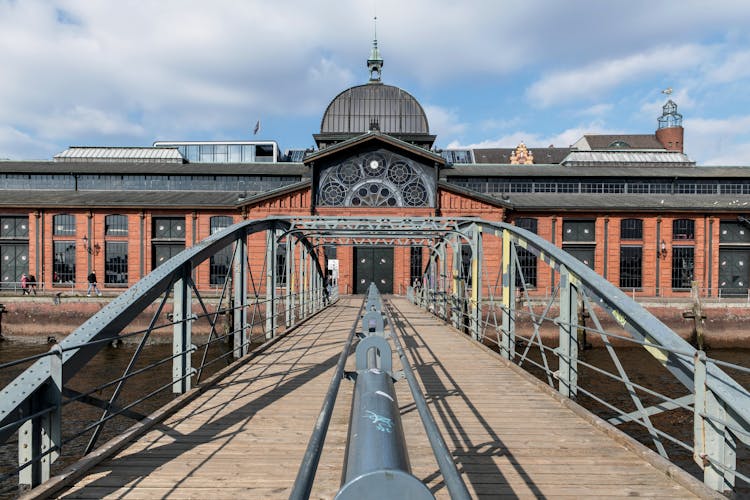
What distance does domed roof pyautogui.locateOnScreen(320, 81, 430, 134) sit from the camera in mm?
41562

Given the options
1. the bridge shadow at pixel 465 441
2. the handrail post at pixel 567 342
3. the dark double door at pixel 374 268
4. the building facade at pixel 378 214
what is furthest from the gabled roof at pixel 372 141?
the handrail post at pixel 567 342

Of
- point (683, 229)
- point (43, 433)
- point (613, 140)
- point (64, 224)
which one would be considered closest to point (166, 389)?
point (43, 433)

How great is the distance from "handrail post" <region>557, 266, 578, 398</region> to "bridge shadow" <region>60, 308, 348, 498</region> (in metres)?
3.77

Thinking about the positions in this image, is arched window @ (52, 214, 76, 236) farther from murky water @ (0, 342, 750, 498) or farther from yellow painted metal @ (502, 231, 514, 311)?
yellow painted metal @ (502, 231, 514, 311)

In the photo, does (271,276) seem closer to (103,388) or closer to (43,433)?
(103,388)

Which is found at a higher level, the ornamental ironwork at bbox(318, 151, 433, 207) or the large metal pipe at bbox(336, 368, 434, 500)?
the ornamental ironwork at bbox(318, 151, 433, 207)

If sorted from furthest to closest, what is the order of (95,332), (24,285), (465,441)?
1. (24,285)
2. (465,441)
3. (95,332)

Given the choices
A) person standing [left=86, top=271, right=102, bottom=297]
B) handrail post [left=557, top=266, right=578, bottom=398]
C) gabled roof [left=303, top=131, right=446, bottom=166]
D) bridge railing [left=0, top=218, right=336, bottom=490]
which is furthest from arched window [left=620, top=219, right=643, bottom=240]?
person standing [left=86, top=271, right=102, bottom=297]

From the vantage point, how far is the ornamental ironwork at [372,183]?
3309 cm

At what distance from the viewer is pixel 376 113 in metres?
41.8

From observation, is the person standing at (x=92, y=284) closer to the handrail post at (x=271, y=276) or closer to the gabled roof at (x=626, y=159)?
the handrail post at (x=271, y=276)

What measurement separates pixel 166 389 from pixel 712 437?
57.7ft

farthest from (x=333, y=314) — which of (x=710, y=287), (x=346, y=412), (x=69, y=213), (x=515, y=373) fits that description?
(x=710, y=287)

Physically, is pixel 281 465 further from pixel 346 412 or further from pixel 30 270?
pixel 30 270
